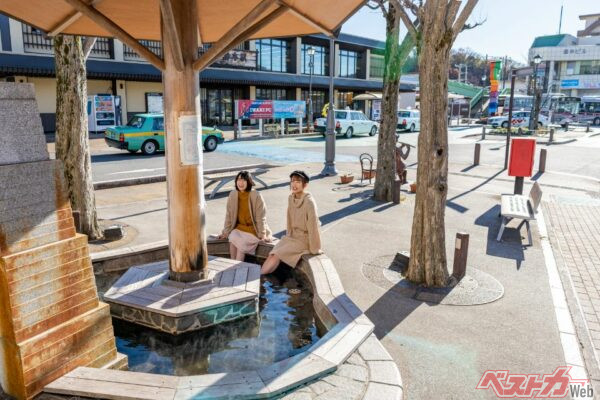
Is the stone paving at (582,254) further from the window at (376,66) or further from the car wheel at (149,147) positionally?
the window at (376,66)

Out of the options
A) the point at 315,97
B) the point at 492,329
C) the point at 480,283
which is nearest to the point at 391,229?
the point at 480,283

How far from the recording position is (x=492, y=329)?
15.5ft

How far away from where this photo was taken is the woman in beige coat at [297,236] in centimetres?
602

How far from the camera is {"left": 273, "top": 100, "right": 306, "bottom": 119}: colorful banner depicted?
28953mm

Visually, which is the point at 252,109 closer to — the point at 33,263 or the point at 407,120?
the point at 407,120

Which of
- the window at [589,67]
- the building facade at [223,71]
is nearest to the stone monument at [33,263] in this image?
the building facade at [223,71]

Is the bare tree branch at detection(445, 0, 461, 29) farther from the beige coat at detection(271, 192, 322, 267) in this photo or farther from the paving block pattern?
the paving block pattern

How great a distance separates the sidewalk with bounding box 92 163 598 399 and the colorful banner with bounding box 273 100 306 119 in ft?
54.7

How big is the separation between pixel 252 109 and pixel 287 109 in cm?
278

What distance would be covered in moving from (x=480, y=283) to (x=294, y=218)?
8.20 ft

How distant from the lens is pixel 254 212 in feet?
21.3

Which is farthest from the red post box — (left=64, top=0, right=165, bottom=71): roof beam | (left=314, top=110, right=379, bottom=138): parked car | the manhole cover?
(left=314, top=110, right=379, bottom=138): parked car

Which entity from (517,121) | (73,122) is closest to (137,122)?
(73,122)

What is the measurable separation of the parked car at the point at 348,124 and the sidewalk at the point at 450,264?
Answer: 54.8 feet
